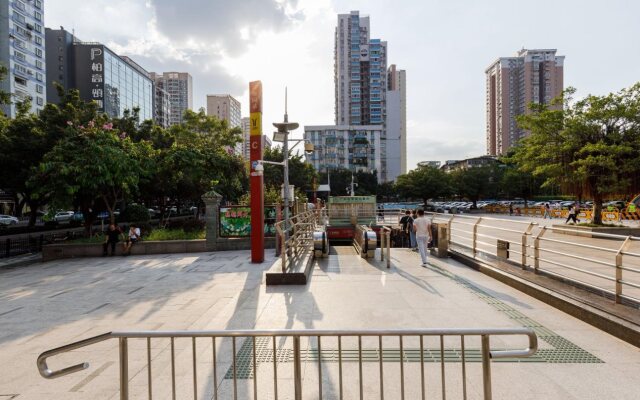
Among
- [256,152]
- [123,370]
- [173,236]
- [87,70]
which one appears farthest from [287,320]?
[87,70]

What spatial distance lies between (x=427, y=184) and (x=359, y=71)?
7859cm

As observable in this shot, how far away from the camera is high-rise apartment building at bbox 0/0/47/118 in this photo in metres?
58.9

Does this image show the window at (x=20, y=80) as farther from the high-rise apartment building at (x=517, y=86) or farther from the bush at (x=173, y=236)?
the high-rise apartment building at (x=517, y=86)

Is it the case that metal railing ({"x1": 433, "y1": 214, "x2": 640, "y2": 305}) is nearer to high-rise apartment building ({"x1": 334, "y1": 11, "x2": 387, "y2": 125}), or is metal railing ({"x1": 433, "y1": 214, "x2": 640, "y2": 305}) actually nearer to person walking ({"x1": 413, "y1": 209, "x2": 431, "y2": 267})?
person walking ({"x1": 413, "y1": 209, "x2": 431, "y2": 267})

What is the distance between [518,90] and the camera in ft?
420

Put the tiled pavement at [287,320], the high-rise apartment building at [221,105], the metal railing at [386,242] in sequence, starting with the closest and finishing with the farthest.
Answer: the tiled pavement at [287,320]
the metal railing at [386,242]
the high-rise apartment building at [221,105]

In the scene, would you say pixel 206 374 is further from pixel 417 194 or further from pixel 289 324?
pixel 417 194

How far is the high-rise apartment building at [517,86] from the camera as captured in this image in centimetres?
12294

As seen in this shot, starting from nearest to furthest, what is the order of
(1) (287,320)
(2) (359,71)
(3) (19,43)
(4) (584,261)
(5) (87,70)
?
1. (1) (287,320)
2. (4) (584,261)
3. (3) (19,43)
4. (5) (87,70)
5. (2) (359,71)

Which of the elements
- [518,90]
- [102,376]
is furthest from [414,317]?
[518,90]

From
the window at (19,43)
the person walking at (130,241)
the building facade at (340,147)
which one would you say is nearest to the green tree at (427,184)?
the person walking at (130,241)

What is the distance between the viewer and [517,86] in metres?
128

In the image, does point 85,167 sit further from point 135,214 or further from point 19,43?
point 19,43

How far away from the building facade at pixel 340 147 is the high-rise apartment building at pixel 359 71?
16.1 metres
